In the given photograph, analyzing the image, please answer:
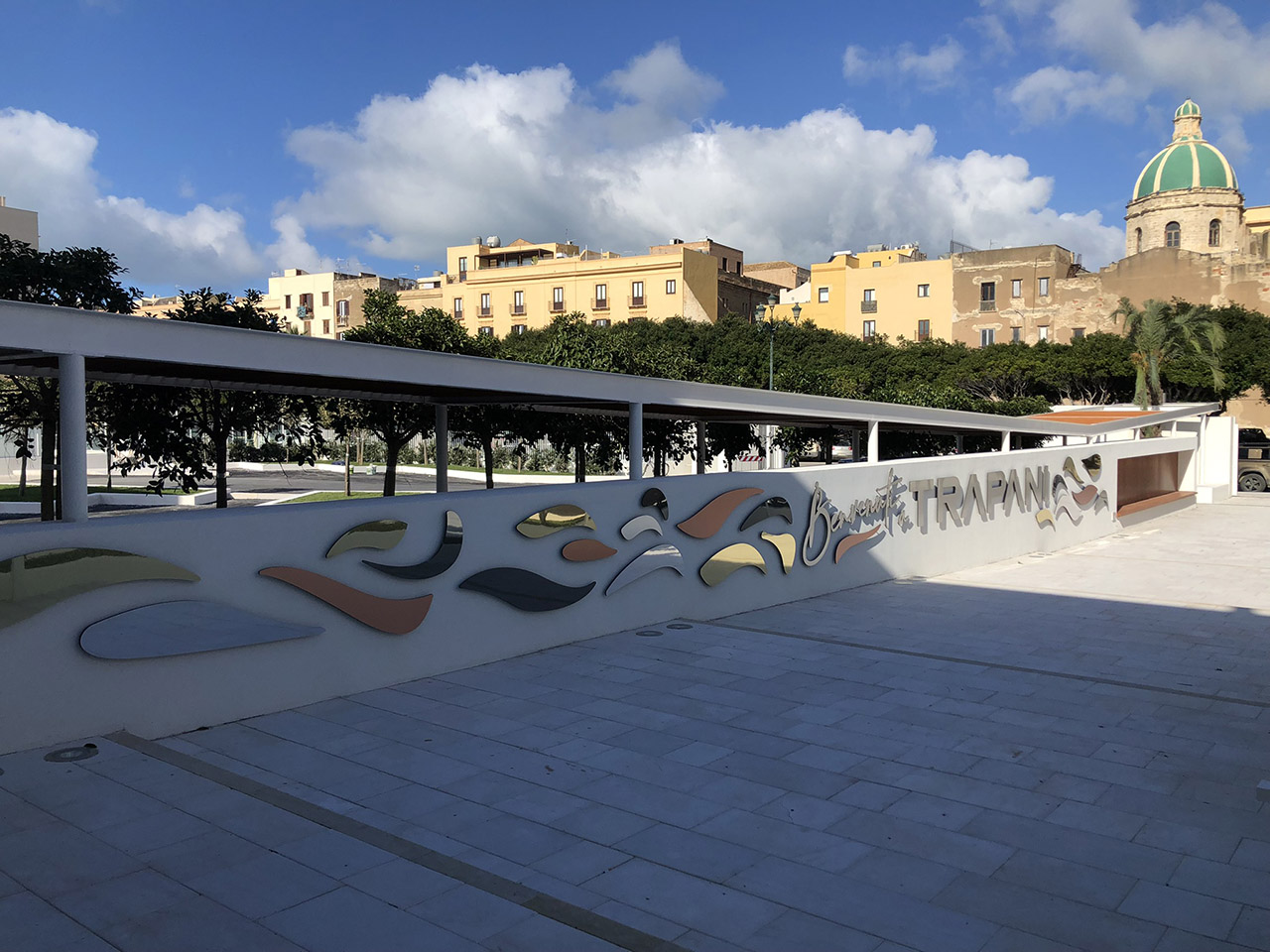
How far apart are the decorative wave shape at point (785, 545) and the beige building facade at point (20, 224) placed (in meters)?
42.6

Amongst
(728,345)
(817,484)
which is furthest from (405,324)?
(728,345)

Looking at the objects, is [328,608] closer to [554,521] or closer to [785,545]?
[554,521]

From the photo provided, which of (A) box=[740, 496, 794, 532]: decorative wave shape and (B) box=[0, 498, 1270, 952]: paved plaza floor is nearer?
(B) box=[0, 498, 1270, 952]: paved plaza floor

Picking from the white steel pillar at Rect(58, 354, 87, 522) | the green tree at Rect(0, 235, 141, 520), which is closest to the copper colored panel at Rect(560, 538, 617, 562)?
the white steel pillar at Rect(58, 354, 87, 522)

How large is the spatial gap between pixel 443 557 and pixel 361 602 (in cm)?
91

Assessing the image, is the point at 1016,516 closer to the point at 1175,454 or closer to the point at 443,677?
the point at 443,677

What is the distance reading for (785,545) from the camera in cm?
1303

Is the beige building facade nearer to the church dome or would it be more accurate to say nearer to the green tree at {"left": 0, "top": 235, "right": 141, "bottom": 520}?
the green tree at {"left": 0, "top": 235, "right": 141, "bottom": 520}

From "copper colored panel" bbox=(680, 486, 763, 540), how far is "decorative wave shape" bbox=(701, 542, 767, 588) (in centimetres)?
33

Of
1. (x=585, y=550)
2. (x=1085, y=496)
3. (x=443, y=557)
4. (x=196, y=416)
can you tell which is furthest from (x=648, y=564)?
(x=1085, y=496)

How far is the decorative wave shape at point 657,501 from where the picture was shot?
10844 mm

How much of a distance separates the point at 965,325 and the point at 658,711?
6583cm

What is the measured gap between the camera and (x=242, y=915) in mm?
4316

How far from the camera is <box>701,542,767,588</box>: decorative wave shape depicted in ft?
38.9
